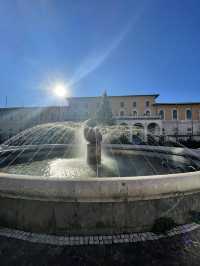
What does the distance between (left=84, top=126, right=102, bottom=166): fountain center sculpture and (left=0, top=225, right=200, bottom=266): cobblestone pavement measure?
421 centimetres

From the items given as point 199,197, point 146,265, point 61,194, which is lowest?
point 146,265

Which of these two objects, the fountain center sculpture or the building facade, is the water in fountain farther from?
the building facade

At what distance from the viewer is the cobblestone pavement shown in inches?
81.4

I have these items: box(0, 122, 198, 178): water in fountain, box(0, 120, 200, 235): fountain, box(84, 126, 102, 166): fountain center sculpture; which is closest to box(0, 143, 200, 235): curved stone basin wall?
box(0, 120, 200, 235): fountain

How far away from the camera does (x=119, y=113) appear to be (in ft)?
165

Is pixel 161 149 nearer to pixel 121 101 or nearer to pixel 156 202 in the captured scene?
pixel 156 202

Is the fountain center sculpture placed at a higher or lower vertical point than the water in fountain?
higher

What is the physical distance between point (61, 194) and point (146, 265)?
4.90ft

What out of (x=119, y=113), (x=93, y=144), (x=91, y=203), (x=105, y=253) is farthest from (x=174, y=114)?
(x=105, y=253)

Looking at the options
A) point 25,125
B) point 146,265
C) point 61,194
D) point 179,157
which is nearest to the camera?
point 146,265

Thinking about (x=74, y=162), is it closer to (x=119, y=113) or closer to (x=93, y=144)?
(x=93, y=144)

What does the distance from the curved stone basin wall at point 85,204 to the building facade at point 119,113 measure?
4499cm

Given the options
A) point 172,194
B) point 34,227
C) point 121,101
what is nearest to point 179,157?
point 172,194

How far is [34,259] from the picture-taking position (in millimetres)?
2098
